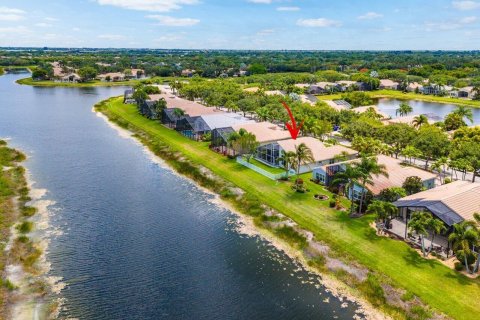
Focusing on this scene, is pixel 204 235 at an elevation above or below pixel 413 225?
below

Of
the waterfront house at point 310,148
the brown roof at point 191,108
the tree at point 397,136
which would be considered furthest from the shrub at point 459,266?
the brown roof at point 191,108

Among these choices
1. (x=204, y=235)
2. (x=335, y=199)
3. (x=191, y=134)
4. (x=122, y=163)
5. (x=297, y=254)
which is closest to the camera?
(x=297, y=254)

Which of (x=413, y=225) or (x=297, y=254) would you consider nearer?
(x=413, y=225)

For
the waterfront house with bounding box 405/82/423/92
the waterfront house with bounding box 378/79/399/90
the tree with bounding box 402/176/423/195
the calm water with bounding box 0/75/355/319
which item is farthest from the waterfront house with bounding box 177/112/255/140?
the waterfront house with bounding box 378/79/399/90

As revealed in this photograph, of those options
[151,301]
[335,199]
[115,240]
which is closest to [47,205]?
[115,240]

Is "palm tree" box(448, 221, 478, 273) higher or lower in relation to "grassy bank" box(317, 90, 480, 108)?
lower

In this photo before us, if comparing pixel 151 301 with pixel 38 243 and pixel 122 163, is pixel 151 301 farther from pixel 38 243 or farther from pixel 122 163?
pixel 122 163

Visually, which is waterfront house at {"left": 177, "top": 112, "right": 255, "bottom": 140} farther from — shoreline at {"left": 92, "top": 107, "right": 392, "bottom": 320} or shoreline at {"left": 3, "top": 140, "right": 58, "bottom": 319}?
shoreline at {"left": 3, "top": 140, "right": 58, "bottom": 319}
